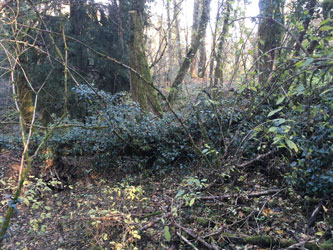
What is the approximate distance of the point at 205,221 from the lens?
3.28 metres

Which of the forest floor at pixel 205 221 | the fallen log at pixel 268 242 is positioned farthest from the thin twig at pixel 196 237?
the fallen log at pixel 268 242

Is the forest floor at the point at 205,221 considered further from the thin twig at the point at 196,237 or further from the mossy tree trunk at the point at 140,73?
the mossy tree trunk at the point at 140,73

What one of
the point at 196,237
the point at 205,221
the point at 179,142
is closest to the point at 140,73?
the point at 179,142

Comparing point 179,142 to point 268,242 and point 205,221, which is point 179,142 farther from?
point 268,242

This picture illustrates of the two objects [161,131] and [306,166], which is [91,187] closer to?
[161,131]

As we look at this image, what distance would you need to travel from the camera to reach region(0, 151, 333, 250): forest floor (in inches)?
109

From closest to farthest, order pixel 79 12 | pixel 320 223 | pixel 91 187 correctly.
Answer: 1. pixel 320 223
2. pixel 91 187
3. pixel 79 12

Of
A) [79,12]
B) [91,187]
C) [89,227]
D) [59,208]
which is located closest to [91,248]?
[89,227]

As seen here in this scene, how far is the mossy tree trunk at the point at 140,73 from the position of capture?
7.18 meters

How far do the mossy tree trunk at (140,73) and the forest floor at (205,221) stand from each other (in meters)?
3.38

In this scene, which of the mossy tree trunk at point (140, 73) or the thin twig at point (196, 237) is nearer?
the thin twig at point (196, 237)

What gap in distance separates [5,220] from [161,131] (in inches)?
163

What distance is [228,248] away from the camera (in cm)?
278

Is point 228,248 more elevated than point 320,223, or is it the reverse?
point 320,223
